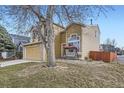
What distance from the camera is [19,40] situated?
8789mm

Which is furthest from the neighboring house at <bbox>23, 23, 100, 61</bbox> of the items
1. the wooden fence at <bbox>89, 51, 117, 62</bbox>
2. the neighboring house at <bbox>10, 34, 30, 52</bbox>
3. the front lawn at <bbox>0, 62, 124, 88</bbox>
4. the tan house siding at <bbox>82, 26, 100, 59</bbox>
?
the neighboring house at <bbox>10, 34, 30, 52</bbox>

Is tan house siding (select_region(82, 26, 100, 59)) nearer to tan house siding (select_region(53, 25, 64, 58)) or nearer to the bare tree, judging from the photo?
the bare tree

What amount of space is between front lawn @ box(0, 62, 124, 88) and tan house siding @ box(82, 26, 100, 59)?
42 cm

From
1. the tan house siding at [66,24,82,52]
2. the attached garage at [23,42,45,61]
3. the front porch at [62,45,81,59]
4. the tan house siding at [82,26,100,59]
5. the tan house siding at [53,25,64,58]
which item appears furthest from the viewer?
the attached garage at [23,42,45,61]

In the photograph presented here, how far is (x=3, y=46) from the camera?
1022 centimetres

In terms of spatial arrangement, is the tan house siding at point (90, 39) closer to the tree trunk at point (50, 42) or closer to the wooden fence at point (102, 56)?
the wooden fence at point (102, 56)

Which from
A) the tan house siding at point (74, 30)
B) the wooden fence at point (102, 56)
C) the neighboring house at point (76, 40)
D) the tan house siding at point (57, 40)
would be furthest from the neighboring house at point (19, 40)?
the wooden fence at point (102, 56)

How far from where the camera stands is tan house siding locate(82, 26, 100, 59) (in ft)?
23.1

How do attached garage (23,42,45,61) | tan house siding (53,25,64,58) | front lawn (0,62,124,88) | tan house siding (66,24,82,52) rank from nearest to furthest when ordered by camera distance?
front lawn (0,62,124,88)
tan house siding (66,24,82,52)
tan house siding (53,25,64,58)
attached garage (23,42,45,61)

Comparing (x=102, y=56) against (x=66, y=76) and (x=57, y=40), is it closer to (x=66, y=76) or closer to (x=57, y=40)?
(x=66, y=76)

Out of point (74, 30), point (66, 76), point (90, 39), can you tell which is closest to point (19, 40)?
point (74, 30)

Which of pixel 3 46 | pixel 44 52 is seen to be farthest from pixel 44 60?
pixel 3 46

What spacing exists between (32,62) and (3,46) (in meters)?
2.42
